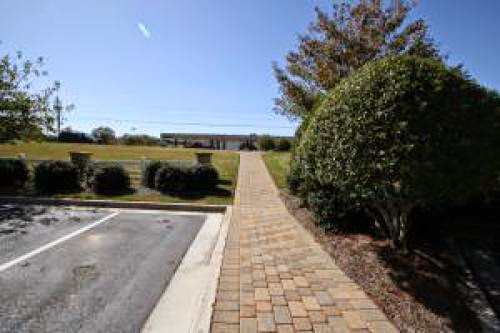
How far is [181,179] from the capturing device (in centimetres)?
1284

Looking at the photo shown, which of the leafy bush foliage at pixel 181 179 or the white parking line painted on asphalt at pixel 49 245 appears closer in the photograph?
the white parking line painted on asphalt at pixel 49 245

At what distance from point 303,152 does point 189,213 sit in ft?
14.5

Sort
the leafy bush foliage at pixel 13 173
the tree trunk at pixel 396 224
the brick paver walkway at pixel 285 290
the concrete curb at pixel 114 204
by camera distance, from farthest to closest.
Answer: the leafy bush foliage at pixel 13 173 < the concrete curb at pixel 114 204 < the tree trunk at pixel 396 224 < the brick paver walkway at pixel 285 290

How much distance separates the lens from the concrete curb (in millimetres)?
11031

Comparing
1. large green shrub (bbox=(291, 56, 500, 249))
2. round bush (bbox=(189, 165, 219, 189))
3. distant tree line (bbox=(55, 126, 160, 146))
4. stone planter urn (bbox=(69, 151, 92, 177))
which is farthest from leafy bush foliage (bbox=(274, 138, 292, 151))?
large green shrub (bbox=(291, 56, 500, 249))

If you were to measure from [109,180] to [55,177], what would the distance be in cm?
184

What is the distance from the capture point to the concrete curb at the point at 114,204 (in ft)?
36.2

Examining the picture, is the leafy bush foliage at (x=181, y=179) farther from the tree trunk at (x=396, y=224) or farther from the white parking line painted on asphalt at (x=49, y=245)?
the tree trunk at (x=396, y=224)

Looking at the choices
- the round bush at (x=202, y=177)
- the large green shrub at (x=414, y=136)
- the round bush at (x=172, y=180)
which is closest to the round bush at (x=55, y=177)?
the round bush at (x=172, y=180)

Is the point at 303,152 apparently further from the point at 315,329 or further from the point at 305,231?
the point at 315,329

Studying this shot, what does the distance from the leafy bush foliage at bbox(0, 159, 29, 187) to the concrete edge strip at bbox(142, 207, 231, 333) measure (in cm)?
872

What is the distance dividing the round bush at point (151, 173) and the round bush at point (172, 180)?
2.02ft

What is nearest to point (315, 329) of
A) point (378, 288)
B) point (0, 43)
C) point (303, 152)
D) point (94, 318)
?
point (378, 288)

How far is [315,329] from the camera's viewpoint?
4.09 m
